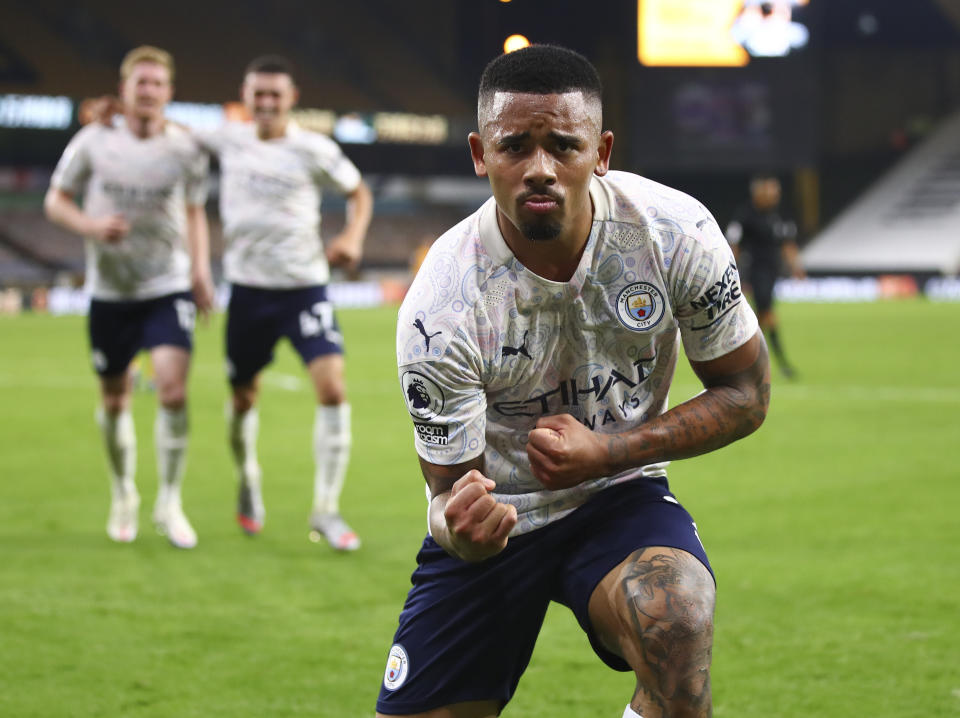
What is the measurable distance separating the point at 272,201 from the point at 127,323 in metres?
0.99

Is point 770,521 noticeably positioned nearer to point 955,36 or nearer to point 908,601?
point 908,601

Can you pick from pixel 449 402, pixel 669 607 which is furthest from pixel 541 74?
pixel 669 607

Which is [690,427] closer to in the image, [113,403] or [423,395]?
[423,395]

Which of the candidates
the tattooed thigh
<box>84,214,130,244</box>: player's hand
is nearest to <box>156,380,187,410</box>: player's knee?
<box>84,214,130,244</box>: player's hand

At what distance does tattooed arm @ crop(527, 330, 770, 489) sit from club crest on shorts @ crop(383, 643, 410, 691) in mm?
575

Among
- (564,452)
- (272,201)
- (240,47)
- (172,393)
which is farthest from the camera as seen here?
(240,47)

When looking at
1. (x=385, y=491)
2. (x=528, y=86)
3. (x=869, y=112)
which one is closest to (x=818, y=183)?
(x=869, y=112)

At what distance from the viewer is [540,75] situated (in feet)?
8.88

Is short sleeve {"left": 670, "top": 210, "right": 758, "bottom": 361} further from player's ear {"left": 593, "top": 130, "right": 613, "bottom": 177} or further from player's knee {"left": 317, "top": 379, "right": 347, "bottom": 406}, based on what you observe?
player's knee {"left": 317, "top": 379, "right": 347, "bottom": 406}

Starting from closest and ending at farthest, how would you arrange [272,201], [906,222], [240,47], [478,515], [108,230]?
[478,515], [108,230], [272,201], [240,47], [906,222]

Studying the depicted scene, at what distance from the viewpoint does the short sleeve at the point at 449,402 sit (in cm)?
288

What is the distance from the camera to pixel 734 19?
26359 mm

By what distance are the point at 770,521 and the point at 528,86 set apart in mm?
4623

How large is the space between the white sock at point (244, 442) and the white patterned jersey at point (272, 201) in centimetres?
71
